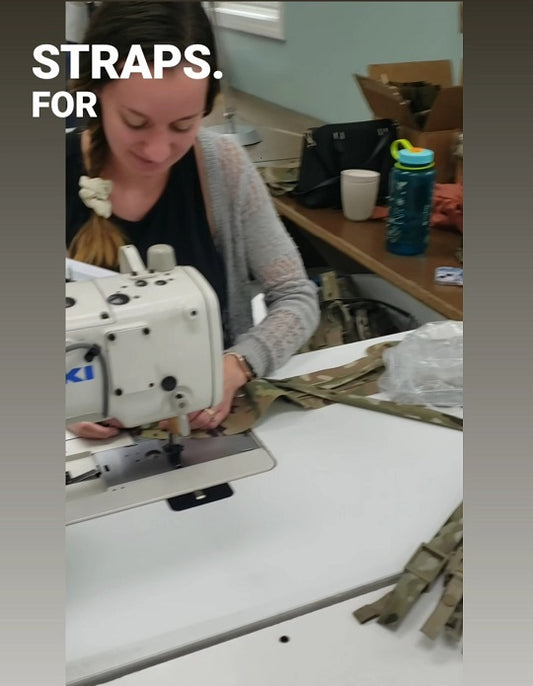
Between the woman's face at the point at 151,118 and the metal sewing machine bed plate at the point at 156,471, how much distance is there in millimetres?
500

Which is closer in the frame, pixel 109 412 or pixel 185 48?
pixel 109 412

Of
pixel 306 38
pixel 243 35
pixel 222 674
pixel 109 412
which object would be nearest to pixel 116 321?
pixel 109 412

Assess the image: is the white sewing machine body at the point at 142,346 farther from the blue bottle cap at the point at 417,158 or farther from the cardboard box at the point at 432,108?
the cardboard box at the point at 432,108

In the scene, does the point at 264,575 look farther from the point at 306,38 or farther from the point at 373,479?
the point at 306,38

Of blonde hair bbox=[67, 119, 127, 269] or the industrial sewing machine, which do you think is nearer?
the industrial sewing machine

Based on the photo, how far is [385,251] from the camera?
1.67m

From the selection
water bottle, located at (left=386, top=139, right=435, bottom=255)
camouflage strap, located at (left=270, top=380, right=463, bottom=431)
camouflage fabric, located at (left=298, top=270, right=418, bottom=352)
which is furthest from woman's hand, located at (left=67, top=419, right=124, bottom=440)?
water bottle, located at (left=386, top=139, right=435, bottom=255)

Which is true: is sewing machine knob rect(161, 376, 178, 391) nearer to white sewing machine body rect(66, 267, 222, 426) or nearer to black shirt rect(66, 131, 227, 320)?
white sewing machine body rect(66, 267, 222, 426)

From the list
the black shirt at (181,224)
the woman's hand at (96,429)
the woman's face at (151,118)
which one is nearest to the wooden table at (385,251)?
the black shirt at (181,224)

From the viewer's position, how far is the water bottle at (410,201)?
61.7 inches

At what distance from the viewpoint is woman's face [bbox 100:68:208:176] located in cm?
101

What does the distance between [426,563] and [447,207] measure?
1.19m

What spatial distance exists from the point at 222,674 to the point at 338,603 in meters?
0.13

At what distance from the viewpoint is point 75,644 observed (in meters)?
0.62
